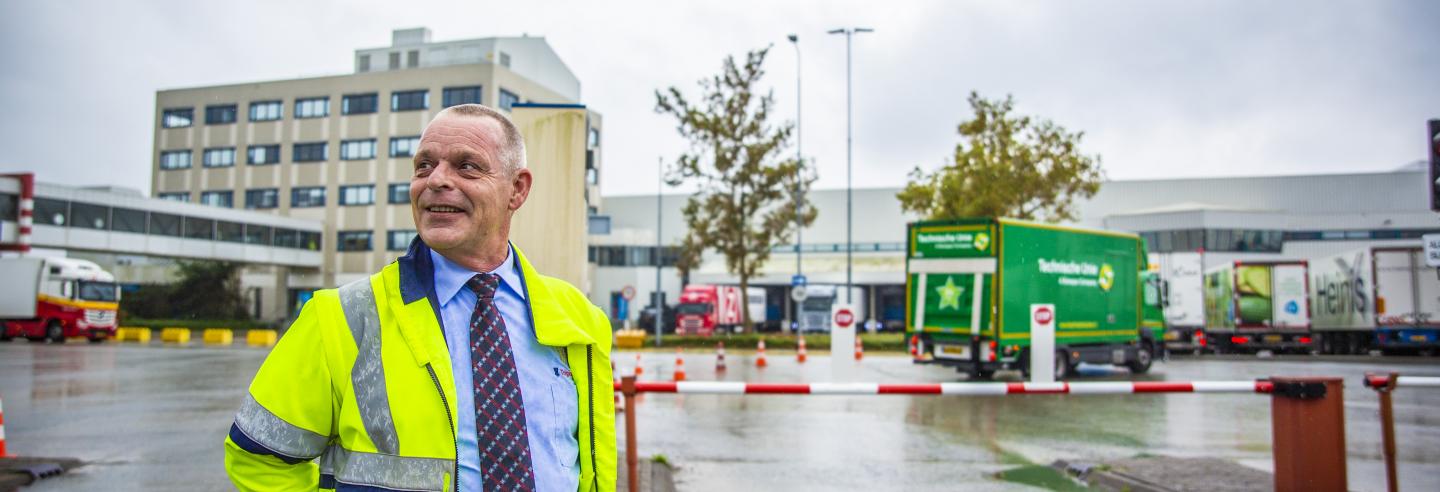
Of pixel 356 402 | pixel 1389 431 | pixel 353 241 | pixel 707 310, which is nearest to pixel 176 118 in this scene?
pixel 353 241

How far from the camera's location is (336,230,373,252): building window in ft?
171

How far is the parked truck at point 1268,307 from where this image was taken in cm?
2761

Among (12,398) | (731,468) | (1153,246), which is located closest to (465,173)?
(731,468)

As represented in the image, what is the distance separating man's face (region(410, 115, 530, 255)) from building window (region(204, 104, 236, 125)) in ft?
200

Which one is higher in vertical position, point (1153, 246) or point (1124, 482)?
point (1153, 246)

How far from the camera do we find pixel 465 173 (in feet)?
6.88

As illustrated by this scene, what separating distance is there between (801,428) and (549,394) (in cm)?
900

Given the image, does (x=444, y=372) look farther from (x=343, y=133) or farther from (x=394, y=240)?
(x=343, y=133)

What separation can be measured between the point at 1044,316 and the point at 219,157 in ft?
176

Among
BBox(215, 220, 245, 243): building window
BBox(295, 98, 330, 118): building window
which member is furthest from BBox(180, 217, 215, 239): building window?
BBox(295, 98, 330, 118): building window

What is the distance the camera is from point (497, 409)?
196 cm

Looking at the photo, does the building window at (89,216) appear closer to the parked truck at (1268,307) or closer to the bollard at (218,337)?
the bollard at (218,337)

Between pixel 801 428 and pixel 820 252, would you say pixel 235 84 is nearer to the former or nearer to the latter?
pixel 820 252

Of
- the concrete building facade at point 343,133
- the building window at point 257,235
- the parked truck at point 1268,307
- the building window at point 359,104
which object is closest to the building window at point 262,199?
the concrete building facade at point 343,133
